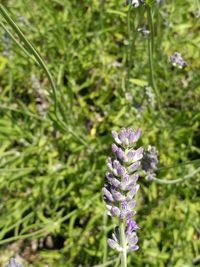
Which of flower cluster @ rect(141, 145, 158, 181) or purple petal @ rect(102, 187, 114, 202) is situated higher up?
flower cluster @ rect(141, 145, 158, 181)

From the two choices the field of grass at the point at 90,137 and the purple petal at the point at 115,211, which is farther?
the field of grass at the point at 90,137

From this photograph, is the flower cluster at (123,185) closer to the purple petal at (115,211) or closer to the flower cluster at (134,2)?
the purple petal at (115,211)

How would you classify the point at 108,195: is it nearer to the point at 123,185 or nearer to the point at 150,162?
the point at 123,185

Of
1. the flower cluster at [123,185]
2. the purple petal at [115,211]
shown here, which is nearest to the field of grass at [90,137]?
the flower cluster at [123,185]

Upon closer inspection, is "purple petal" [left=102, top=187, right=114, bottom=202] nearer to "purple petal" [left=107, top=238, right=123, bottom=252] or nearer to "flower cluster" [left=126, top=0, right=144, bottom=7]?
"purple petal" [left=107, top=238, right=123, bottom=252]

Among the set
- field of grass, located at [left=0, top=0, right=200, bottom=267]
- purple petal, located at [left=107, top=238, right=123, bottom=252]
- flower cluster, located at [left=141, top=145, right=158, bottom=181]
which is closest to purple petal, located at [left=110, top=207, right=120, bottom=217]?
purple petal, located at [left=107, top=238, right=123, bottom=252]

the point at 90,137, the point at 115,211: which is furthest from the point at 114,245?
the point at 90,137
